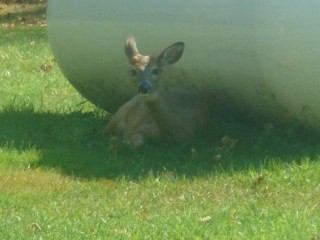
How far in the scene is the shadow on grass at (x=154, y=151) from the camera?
8.84 meters

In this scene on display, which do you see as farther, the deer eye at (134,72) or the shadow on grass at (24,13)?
the shadow on grass at (24,13)

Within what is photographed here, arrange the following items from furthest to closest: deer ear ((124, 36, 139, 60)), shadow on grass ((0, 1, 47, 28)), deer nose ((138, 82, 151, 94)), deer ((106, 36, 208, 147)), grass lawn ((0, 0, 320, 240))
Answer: shadow on grass ((0, 1, 47, 28)) → deer ear ((124, 36, 139, 60)) → deer ((106, 36, 208, 147)) → deer nose ((138, 82, 151, 94)) → grass lawn ((0, 0, 320, 240))

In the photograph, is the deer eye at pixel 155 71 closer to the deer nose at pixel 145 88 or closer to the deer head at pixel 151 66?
the deer head at pixel 151 66

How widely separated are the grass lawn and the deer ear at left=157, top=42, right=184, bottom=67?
0.73 meters

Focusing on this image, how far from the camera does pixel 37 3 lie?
2503cm

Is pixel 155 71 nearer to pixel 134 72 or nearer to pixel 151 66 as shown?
pixel 151 66

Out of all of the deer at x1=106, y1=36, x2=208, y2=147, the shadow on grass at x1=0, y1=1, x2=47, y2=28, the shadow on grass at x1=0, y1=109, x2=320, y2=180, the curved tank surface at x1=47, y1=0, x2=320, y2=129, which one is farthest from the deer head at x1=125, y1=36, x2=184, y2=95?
the shadow on grass at x1=0, y1=1, x2=47, y2=28

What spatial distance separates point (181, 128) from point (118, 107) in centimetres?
159

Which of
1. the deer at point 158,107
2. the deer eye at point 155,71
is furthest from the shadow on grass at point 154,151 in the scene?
the deer eye at point 155,71

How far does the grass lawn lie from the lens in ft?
23.0

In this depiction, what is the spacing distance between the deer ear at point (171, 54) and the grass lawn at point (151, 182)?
734 mm

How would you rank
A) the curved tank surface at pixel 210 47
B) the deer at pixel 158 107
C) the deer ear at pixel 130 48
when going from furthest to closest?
the deer ear at pixel 130 48
the deer at pixel 158 107
the curved tank surface at pixel 210 47

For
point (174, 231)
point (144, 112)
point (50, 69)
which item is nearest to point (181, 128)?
point (144, 112)

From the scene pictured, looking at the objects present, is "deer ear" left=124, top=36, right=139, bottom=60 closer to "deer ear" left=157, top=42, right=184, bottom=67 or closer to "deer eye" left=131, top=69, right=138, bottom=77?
"deer eye" left=131, top=69, right=138, bottom=77
